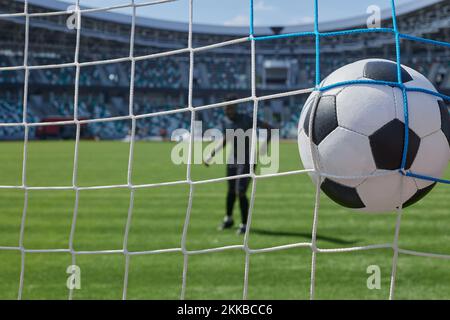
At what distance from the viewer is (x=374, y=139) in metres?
1.95

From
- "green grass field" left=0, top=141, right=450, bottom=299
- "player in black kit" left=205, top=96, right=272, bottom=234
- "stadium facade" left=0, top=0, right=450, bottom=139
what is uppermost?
"stadium facade" left=0, top=0, right=450, bottom=139

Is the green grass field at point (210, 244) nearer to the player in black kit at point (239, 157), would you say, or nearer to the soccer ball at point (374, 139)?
the player in black kit at point (239, 157)

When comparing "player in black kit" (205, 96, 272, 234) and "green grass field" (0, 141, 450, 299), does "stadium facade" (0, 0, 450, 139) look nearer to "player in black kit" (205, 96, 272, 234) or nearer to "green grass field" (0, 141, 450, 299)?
"green grass field" (0, 141, 450, 299)

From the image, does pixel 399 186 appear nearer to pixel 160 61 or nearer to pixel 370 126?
pixel 370 126

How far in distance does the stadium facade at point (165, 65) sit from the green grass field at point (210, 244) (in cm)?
2398

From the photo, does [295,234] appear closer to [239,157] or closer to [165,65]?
[239,157]

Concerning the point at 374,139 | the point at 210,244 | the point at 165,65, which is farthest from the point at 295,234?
the point at 165,65

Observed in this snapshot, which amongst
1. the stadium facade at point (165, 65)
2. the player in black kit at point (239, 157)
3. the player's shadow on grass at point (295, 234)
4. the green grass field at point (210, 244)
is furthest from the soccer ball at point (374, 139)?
the stadium facade at point (165, 65)

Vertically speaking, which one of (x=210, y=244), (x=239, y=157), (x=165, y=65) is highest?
(x=165, y=65)

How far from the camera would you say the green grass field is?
3.40m

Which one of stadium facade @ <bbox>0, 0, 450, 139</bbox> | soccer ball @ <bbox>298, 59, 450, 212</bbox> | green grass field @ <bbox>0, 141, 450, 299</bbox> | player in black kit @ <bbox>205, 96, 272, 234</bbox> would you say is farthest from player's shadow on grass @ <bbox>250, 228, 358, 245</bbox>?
stadium facade @ <bbox>0, 0, 450, 139</bbox>

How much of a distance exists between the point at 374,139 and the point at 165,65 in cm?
3555

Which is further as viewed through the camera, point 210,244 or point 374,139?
point 210,244

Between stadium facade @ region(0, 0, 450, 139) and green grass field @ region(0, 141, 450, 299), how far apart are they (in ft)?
78.7
